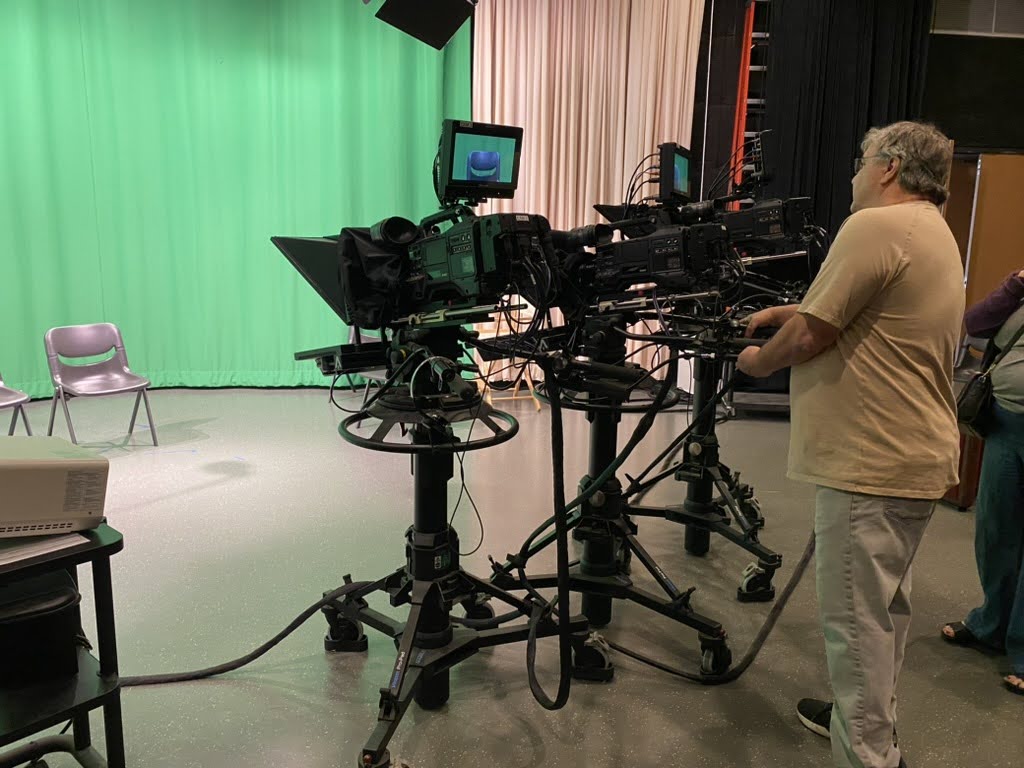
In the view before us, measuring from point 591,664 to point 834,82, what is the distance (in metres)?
4.83

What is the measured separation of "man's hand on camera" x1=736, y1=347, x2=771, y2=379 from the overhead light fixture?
8.03ft

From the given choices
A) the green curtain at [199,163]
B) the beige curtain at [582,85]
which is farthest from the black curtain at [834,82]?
the green curtain at [199,163]

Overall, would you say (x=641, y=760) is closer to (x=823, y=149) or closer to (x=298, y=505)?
(x=298, y=505)

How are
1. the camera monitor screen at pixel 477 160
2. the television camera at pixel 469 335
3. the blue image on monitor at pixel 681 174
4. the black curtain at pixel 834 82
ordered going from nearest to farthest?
the television camera at pixel 469 335 → the camera monitor screen at pixel 477 160 → the blue image on monitor at pixel 681 174 → the black curtain at pixel 834 82

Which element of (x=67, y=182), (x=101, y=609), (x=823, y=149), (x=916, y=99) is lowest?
(x=101, y=609)

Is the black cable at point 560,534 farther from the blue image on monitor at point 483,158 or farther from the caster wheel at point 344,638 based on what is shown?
the caster wheel at point 344,638

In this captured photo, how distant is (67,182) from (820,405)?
561cm

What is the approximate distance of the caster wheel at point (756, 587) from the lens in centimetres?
260

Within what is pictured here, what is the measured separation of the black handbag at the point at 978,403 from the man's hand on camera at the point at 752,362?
3.07 feet

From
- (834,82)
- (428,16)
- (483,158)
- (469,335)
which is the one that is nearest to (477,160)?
(483,158)

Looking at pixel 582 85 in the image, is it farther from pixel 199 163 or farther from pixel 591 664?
pixel 591 664

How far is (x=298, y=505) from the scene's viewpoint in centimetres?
346

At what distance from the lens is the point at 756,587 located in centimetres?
261

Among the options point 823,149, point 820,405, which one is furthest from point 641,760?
point 823,149
